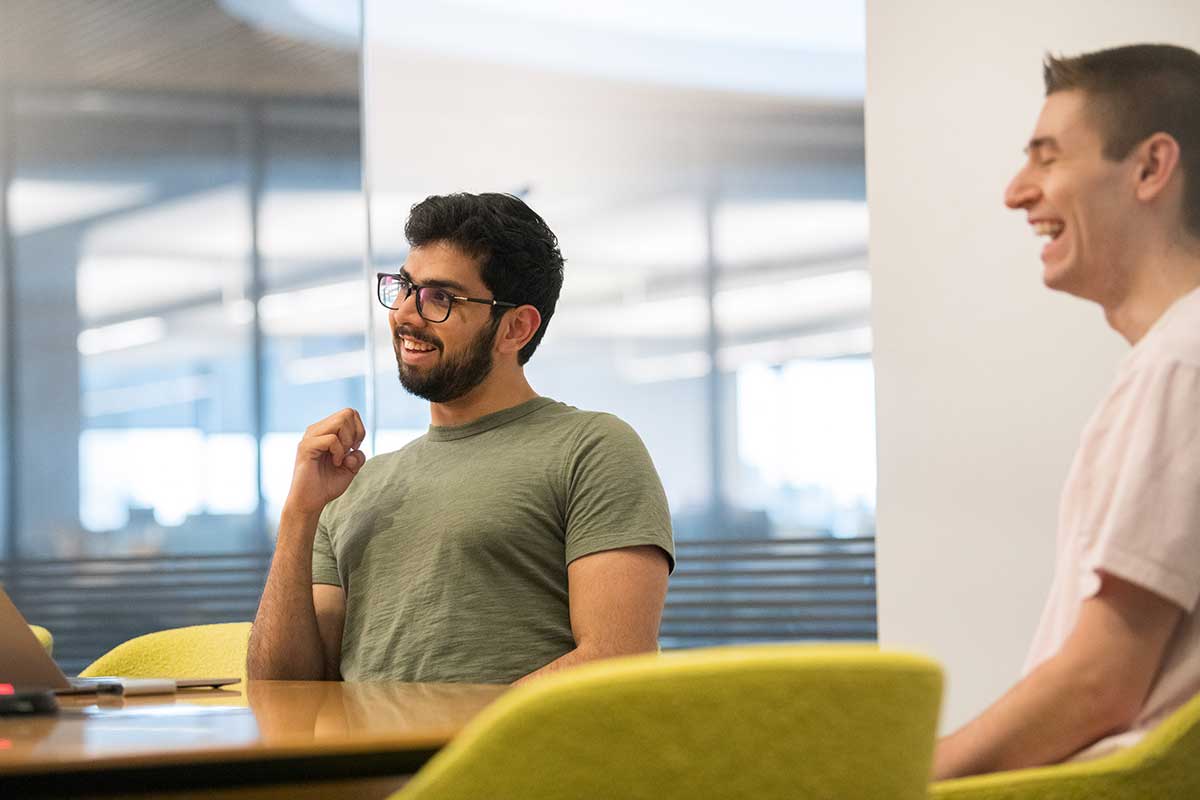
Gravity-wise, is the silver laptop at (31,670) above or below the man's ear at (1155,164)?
below

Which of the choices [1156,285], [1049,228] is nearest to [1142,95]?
[1049,228]

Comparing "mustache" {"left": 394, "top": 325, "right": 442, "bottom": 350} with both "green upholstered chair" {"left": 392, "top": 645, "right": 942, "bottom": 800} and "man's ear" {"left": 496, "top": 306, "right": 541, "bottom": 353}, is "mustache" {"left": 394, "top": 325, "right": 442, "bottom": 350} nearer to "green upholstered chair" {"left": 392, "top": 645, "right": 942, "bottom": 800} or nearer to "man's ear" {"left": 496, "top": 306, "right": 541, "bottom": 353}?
"man's ear" {"left": 496, "top": 306, "right": 541, "bottom": 353}

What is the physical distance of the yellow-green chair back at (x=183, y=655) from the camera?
2.71 m

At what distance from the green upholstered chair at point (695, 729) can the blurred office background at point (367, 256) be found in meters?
4.65

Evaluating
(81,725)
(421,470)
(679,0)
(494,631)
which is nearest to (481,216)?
(421,470)

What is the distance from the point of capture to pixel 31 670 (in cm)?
187

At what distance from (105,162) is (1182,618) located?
5.33 m

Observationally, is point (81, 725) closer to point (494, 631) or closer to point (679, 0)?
point (494, 631)

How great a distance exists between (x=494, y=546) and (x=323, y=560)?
0.44m

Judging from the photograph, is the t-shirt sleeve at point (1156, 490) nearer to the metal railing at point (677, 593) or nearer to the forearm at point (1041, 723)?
the forearm at point (1041, 723)

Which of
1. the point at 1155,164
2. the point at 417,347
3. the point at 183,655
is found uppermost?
the point at 1155,164

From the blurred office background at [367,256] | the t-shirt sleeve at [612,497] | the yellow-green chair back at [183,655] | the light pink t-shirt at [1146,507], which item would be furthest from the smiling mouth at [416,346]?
the blurred office background at [367,256]

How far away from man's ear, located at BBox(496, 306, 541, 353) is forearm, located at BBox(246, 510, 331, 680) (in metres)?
0.48

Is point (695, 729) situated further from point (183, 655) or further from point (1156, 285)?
point (183, 655)
